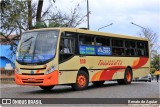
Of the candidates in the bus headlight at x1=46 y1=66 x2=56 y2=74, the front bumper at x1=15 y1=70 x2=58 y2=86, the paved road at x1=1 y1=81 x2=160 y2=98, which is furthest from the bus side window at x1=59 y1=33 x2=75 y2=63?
the paved road at x1=1 y1=81 x2=160 y2=98

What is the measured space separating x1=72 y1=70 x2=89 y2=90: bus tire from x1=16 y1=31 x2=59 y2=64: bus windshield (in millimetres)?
2180

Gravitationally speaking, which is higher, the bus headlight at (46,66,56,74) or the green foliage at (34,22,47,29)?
the green foliage at (34,22,47,29)

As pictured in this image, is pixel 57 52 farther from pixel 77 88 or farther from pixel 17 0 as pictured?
pixel 17 0

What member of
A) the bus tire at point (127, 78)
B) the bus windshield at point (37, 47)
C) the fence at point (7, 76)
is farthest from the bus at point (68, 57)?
the fence at point (7, 76)

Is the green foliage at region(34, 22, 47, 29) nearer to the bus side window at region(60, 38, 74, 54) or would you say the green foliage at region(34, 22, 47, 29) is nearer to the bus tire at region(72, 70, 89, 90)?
the bus tire at region(72, 70, 89, 90)

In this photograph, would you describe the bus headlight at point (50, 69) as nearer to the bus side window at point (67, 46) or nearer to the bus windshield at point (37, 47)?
the bus windshield at point (37, 47)

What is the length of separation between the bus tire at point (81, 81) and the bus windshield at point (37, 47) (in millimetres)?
2180

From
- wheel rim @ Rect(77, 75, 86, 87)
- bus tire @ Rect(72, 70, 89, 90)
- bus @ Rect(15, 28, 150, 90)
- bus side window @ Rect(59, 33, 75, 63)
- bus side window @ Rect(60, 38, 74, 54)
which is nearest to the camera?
bus @ Rect(15, 28, 150, 90)

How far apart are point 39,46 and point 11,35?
1584 cm

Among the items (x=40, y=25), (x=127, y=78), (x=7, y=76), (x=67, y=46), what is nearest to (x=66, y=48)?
(x=67, y=46)

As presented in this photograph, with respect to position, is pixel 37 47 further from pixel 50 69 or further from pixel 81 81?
pixel 81 81

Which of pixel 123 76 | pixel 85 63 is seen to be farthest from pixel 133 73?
pixel 85 63

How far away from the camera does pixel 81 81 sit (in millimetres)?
20984

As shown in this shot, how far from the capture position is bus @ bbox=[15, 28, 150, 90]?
19141 mm
